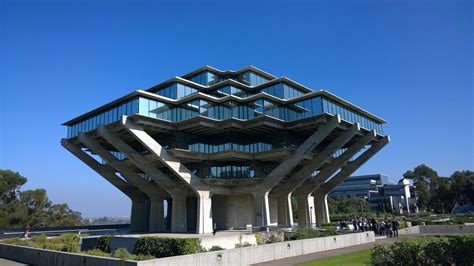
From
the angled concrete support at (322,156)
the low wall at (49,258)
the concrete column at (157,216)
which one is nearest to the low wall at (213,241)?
the low wall at (49,258)

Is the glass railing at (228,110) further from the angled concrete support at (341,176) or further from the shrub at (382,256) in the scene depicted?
the shrub at (382,256)

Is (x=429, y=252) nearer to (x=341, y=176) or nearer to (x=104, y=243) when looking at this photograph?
(x=104, y=243)

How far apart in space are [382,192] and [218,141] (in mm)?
107965

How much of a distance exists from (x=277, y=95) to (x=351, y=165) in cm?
1708

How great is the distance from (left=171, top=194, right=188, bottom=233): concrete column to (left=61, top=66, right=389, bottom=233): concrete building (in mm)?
127

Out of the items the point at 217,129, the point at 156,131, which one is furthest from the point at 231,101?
the point at 156,131

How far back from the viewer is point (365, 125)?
50.6m

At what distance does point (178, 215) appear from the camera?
4606 cm

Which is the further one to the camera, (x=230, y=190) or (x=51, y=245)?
(x=230, y=190)

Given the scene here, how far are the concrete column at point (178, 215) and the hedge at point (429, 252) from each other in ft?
119

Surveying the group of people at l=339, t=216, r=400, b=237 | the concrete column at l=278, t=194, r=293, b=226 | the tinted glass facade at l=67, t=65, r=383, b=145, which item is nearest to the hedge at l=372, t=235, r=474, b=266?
the group of people at l=339, t=216, r=400, b=237

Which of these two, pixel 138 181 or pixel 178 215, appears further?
pixel 138 181

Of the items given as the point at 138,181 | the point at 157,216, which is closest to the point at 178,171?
the point at 138,181

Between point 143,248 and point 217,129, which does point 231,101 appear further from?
point 143,248
